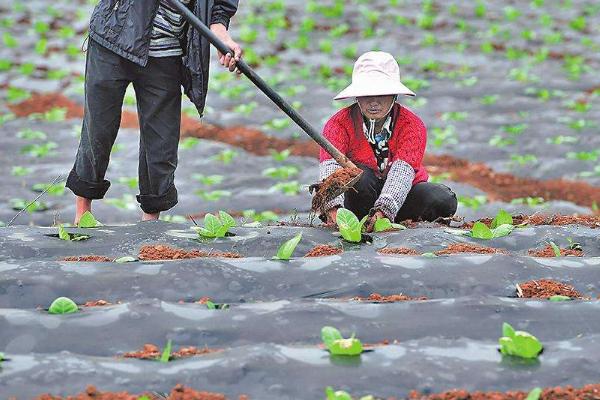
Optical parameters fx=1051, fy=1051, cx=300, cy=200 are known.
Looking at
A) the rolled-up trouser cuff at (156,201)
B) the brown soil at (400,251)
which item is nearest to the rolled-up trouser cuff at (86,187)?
the rolled-up trouser cuff at (156,201)

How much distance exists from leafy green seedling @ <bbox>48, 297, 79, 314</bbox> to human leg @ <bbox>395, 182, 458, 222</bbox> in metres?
2.14

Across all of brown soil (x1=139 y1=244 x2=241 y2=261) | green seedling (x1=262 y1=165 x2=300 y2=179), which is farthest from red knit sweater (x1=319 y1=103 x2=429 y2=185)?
green seedling (x1=262 y1=165 x2=300 y2=179)

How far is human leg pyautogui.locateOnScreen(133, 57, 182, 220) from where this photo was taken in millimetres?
4781

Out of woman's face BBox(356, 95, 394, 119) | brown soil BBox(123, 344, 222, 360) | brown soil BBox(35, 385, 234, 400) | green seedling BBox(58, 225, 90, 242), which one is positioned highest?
woman's face BBox(356, 95, 394, 119)

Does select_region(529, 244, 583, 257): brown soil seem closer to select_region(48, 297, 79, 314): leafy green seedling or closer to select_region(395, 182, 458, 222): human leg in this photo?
select_region(395, 182, 458, 222): human leg

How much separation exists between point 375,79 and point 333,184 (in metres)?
0.52

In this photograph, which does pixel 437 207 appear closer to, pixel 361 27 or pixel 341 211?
Result: pixel 341 211

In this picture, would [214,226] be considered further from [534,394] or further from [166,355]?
[534,394]

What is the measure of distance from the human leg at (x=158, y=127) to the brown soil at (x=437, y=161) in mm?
3562

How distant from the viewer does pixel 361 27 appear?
50.0 ft

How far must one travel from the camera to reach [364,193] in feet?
16.2

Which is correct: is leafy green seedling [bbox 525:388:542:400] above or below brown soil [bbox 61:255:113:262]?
below

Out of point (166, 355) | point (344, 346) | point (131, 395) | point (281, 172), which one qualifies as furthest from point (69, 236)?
point (281, 172)

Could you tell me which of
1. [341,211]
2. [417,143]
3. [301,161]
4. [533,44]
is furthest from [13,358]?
[533,44]
